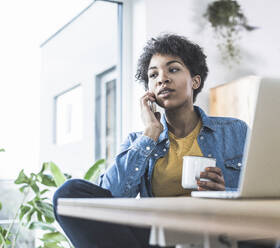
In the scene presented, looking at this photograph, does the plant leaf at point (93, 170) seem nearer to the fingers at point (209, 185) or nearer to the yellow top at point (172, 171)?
the yellow top at point (172, 171)

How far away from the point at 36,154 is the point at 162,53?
3.28 feet

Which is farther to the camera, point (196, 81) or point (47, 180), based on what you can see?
point (47, 180)

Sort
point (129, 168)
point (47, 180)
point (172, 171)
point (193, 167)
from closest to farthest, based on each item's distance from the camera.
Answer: point (193, 167) → point (129, 168) → point (172, 171) → point (47, 180)

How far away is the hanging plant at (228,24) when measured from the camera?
2.96 meters

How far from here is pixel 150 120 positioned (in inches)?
68.8

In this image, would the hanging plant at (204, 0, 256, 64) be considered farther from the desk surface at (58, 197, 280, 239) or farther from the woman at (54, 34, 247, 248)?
the desk surface at (58, 197, 280, 239)

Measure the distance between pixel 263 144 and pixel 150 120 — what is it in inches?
37.1

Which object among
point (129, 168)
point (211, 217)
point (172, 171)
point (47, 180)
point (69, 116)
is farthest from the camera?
point (69, 116)

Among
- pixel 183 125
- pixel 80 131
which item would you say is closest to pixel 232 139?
pixel 183 125

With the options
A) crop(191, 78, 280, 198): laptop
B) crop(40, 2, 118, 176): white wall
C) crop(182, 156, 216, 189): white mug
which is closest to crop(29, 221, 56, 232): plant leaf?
crop(40, 2, 118, 176): white wall

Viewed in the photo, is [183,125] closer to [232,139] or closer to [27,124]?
[232,139]

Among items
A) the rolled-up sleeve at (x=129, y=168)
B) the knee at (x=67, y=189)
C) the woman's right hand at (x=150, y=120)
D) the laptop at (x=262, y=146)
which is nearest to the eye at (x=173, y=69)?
the woman's right hand at (x=150, y=120)

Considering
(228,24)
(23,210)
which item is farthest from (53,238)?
(228,24)

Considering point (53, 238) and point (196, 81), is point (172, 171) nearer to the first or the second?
point (196, 81)
